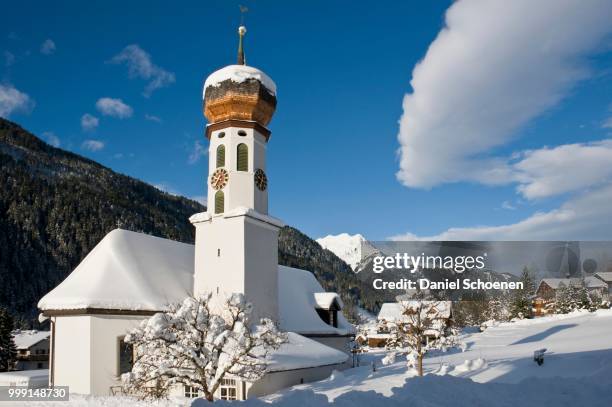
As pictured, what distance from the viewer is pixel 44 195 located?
522 feet

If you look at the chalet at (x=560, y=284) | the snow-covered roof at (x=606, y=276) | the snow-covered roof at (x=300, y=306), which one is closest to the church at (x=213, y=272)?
the snow-covered roof at (x=300, y=306)

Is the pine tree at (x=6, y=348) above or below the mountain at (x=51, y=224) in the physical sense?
below

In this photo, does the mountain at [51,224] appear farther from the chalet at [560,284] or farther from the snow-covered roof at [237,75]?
the snow-covered roof at [237,75]

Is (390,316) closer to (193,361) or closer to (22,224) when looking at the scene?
(193,361)

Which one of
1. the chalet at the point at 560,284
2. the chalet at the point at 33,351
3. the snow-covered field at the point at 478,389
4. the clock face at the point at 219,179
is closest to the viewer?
the snow-covered field at the point at 478,389

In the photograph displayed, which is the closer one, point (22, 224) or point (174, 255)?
point (174, 255)

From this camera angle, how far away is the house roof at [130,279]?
2533 cm

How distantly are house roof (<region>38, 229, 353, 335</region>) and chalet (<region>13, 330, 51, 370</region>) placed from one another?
2084 inches

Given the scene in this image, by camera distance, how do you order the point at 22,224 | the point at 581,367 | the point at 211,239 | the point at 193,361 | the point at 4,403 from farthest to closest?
the point at 22,224 → the point at 211,239 → the point at 581,367 → the point at 4,403 → the point at 193,361

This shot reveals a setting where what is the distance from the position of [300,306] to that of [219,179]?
1201cm

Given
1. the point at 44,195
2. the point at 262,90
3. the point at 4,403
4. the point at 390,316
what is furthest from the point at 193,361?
the point at 44,195

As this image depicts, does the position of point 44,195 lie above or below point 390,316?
above

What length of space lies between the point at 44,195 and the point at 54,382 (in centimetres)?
14989

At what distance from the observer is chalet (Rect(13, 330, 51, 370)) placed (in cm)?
7325
